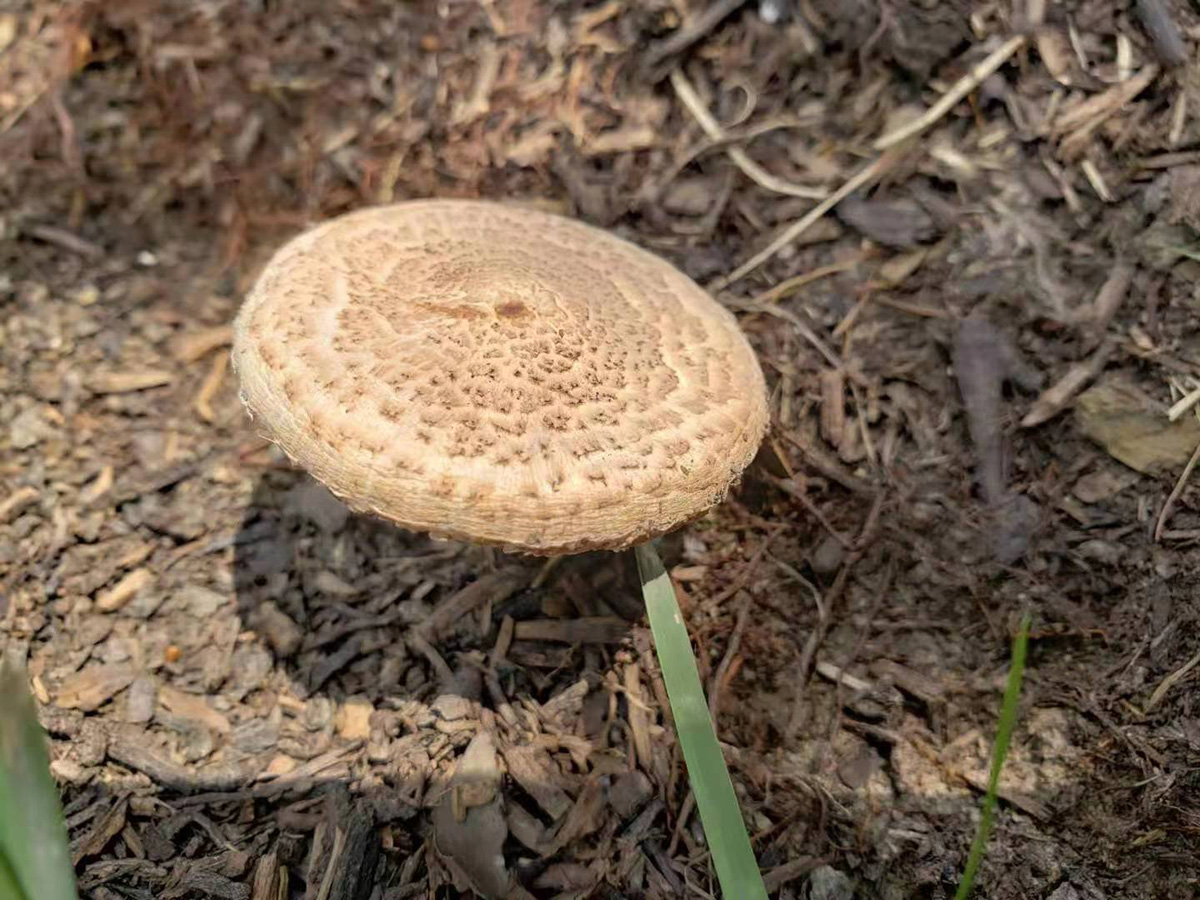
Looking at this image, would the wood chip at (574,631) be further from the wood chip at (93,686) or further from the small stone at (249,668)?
the wood chip at (93,686)

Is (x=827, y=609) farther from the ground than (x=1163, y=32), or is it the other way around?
(x=1163, y=32)

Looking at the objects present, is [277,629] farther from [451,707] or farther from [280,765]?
[451,707]

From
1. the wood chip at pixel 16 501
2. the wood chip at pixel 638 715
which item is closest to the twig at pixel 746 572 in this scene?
the wood chip at pixel 638 715

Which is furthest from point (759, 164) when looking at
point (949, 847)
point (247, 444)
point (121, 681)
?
point (121, 681)

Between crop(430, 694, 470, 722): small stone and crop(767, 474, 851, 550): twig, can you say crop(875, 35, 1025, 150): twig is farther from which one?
crop(430, 694, 470, 722): small stone

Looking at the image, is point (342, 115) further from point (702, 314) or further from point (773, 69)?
point (702, 314)

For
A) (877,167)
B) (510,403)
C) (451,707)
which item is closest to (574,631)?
(451,707)
